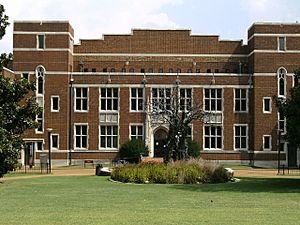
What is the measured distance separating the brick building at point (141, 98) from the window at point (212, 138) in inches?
4.0

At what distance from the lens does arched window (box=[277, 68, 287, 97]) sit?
197 feet

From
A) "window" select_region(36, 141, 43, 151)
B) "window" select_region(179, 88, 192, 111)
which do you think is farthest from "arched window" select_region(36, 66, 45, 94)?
"window" select_region(179, 88, 192, 111)

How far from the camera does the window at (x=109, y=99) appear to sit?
60406 millimetres

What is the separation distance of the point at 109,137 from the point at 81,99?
4.77 meters

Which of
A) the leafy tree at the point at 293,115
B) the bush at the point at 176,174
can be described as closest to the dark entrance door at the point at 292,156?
the bush at the point at 176,174

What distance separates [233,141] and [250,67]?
320 inches

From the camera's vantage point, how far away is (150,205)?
19578 millimetres

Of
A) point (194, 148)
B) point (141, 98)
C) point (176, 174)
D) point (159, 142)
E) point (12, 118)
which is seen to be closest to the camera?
point (176, 174)

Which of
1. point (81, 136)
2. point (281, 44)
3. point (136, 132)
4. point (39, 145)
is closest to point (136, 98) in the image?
point (136, 132)

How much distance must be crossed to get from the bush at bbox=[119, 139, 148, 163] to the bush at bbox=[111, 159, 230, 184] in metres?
24.0

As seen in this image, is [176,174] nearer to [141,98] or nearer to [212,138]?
[212,138]

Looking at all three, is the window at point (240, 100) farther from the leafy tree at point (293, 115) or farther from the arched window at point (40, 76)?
the leafy tree at point (293, 115)

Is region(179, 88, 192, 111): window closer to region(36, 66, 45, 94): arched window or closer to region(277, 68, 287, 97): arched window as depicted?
region(277, 68, 287, 97): arched window

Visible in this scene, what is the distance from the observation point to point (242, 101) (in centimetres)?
6097
